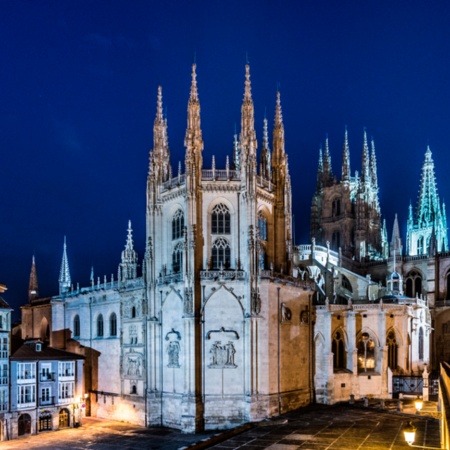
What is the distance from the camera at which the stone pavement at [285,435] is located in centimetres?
2930

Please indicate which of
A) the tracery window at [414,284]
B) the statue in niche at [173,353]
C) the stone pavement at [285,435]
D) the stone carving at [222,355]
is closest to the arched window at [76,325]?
the stone pavement at [285,435]

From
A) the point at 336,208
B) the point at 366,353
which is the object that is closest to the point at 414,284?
the point at 336,208

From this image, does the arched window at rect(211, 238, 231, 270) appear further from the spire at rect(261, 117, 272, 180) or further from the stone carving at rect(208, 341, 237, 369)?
the spire at rect(261, 117, 272, 180)

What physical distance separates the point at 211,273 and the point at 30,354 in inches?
813

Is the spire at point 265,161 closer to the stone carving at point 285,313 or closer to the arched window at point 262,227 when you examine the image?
the arched window at point 262,227

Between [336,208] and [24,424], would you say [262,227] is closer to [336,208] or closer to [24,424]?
[24,424]

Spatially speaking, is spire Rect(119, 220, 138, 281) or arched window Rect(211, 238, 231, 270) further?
spire Rect(119, 220, 138, 281)

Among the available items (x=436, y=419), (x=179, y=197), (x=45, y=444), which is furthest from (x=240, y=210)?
(x=45, y=444)

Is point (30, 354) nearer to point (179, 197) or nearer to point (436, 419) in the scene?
point (179, 197)

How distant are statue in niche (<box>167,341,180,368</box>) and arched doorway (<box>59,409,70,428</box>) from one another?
13783mm

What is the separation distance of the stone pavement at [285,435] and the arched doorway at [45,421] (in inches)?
42.5

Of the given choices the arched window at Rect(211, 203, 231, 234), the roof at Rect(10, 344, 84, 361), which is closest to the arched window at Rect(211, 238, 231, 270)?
the arched window at Rect(211, 203, 231, 234)

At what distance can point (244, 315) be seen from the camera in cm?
4669

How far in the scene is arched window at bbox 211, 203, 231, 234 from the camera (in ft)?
161
